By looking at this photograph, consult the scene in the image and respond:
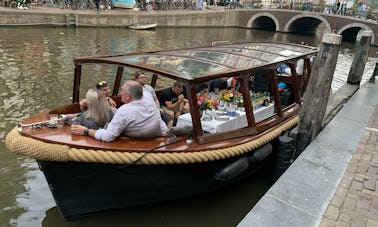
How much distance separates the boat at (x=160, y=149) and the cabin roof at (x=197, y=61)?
0.05 ft

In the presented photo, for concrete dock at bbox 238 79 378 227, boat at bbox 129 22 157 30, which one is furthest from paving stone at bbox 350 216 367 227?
boat at bbox 129 22 157 30

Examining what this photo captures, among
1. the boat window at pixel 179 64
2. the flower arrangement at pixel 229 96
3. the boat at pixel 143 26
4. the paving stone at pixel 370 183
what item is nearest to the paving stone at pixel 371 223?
the paving stone at pixel 370 183

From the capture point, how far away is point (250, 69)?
5.26 metres

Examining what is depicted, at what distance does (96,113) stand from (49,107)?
495 centimetres

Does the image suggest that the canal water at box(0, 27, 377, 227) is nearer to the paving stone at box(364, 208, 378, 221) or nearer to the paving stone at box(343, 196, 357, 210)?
the paving stone at box(343, 196, 357, 210)

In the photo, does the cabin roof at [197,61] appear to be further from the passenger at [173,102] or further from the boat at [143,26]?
the boat at [143,26]

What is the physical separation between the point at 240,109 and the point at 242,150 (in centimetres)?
115

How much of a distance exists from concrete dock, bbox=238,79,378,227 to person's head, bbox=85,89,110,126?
2.18 m

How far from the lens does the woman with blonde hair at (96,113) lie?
452 cm

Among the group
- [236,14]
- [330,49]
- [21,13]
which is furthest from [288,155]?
[236,14]

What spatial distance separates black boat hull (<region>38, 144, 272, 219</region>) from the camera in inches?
173

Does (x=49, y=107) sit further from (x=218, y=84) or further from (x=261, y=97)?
(x=261, y=97)

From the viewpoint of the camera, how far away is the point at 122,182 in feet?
15.0

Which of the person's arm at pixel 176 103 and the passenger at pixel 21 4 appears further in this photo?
the passenger at pixel 21 4
